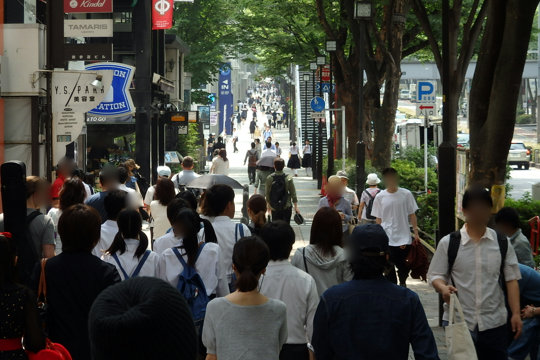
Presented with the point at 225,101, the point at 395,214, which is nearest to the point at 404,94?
the point at 225,101

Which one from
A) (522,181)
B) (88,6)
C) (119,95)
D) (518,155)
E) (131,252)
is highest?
(88,6)

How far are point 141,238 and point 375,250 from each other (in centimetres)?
276

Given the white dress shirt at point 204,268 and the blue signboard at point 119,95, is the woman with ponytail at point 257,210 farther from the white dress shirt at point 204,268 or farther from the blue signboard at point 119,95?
the blue signboard at point 119,95

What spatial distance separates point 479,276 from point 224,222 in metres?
2.40

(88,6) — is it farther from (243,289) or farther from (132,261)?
(243,289)

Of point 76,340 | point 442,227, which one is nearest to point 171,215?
point 76,340

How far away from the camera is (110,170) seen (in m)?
11.6

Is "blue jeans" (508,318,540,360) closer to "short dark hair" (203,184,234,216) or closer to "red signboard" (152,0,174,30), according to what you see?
"short dark hair" (203,184,234,216)

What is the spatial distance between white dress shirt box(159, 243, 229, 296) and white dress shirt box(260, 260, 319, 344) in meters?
0.90

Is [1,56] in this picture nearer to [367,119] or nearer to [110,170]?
[110,170]

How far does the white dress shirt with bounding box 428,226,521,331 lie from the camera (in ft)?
20.9

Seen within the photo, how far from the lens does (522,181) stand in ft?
149

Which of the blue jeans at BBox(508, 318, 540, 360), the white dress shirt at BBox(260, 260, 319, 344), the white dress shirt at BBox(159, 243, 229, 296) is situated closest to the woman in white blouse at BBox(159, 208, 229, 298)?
the white dress shirt at BBox(159, 243, 229, 296)

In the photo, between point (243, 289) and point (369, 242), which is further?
point (243, 289)
